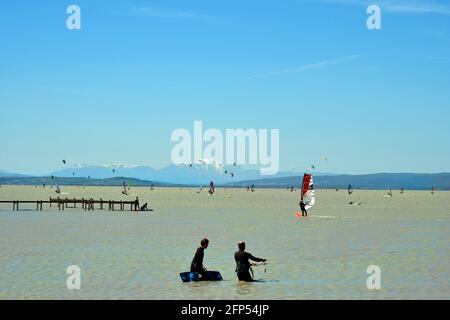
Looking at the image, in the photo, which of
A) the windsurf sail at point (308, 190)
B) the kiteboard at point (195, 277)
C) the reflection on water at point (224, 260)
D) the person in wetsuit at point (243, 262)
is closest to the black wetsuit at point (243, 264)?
the person in wetsuit at point (243, 262)

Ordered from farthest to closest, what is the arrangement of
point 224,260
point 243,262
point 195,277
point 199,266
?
1. point 224,260
2. point 199,266
3. point 195,277
4. point 243,262

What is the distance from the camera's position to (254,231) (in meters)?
47.2

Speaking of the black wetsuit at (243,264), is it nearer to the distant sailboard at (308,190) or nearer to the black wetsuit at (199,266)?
the black wetsuit at (199,266)

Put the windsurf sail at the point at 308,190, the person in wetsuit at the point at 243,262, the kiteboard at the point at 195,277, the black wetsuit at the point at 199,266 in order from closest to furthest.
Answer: the person in wetsuit at the point at 243,262 < the kiteboard at the point at 195,277 < the black wetsuit at the point at 199,266 < the windsurf sail at the point at 308,190

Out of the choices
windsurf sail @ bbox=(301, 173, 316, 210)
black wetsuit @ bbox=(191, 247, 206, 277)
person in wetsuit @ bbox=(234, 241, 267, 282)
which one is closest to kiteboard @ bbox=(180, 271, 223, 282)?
black wetsuit @ bbox=(191, 247, 206, 277)

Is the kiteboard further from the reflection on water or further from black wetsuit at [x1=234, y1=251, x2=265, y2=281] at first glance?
black wetsuit at [x1=234, y1=251, x2=265, y2=281]

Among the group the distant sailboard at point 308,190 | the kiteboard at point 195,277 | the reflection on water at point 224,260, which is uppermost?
the distant sailboard at point 308,190

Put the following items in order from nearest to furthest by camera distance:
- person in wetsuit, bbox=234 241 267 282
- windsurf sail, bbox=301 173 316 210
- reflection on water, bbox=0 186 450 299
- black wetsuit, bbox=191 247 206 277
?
reflection on water, bbox=0 186 450 299, person in wetsuit, bbox=234 241 267 282, black wetsuit, bbox=191 247 206 277, windsurf sail, bbox=301 173 316 210

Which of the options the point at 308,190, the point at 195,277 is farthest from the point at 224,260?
the point at 308,190

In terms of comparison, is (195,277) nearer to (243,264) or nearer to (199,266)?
(199,266)
